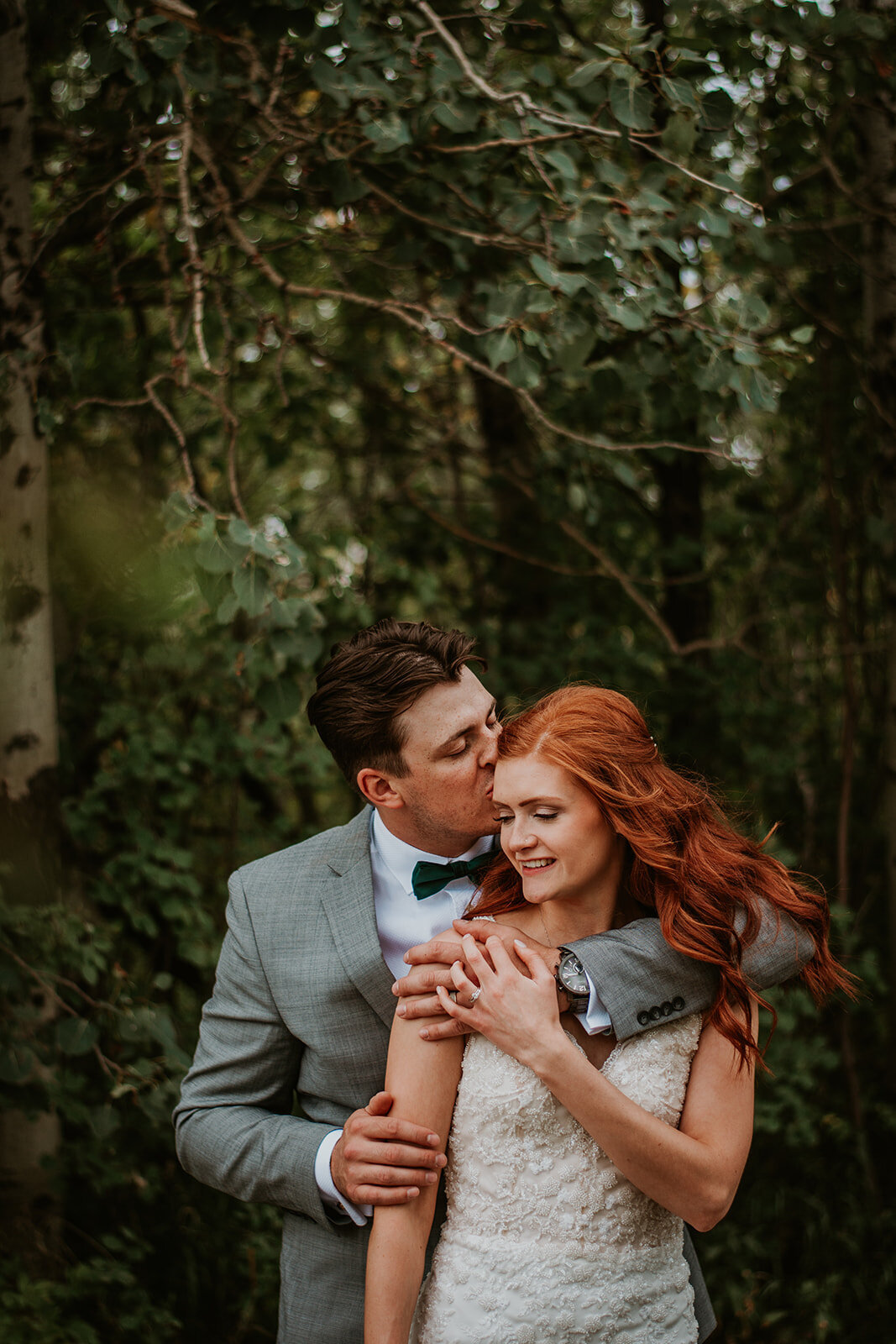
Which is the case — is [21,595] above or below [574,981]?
above

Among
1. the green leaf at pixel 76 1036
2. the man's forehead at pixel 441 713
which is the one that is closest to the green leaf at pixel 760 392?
the man's forehead at pixel 441 713

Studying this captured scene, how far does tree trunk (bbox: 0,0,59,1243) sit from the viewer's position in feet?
8.00

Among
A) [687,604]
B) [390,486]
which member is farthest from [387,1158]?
[390,486]

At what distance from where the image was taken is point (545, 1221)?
62.6 inches

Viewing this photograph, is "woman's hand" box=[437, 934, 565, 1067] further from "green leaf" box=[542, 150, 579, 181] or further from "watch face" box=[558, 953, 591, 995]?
"green leaf" box=[542, 150, 579, 181]

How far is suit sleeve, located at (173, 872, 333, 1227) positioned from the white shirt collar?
0.30 meters

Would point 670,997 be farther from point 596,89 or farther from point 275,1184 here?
point 596,89

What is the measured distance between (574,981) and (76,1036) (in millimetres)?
1307

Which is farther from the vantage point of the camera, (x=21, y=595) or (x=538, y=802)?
(x=21, y=595)

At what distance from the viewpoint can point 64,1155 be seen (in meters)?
2.77

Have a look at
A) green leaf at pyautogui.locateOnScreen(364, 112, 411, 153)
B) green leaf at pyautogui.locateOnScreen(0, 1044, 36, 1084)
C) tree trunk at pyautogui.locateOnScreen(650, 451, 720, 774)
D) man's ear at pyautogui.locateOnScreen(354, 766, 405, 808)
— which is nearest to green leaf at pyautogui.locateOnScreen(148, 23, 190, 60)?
green leaf at pyautogui.locateOnScreen(364, 112, 411, 153)

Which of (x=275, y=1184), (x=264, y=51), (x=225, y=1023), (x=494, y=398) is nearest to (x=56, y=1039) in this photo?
(x=225, y=1023)

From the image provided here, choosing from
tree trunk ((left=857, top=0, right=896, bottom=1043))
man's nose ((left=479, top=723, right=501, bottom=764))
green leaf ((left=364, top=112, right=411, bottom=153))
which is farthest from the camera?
tree trunk ((left=857, top=0, right=896, bottom=1043))

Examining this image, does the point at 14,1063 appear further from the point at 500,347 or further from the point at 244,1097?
the point at 500,347
